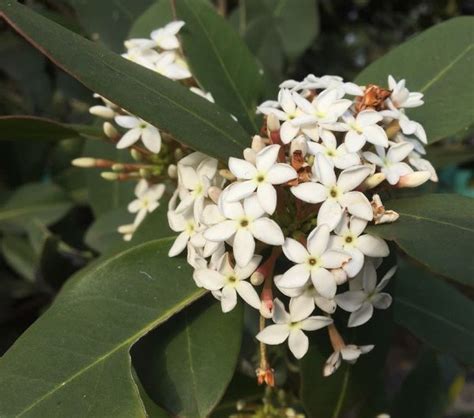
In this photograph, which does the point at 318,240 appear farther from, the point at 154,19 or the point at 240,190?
the point at 154,19

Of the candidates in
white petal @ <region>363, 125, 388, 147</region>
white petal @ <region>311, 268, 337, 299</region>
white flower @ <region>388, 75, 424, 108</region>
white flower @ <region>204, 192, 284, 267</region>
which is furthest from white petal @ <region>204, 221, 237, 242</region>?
white flower @ <region>388, 75, 424, 108</region>

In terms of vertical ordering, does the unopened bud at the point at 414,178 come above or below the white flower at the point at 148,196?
below

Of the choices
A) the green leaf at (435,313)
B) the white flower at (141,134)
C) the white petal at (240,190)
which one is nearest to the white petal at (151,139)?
the white flower at (141,134)

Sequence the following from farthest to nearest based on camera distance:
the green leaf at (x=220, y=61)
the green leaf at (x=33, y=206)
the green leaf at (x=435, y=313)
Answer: the green leaf at (x=33, y=206) → the green leaf at (x=435, y=313) → the green leaf at (x=220, y=61)

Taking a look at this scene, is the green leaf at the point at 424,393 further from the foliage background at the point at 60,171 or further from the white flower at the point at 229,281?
the white flower at the point at 229,281

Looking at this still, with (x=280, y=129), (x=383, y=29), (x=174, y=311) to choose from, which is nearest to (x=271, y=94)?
(x=280, y=129)

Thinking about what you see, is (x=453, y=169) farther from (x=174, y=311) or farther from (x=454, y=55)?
(x=174, y=311)
